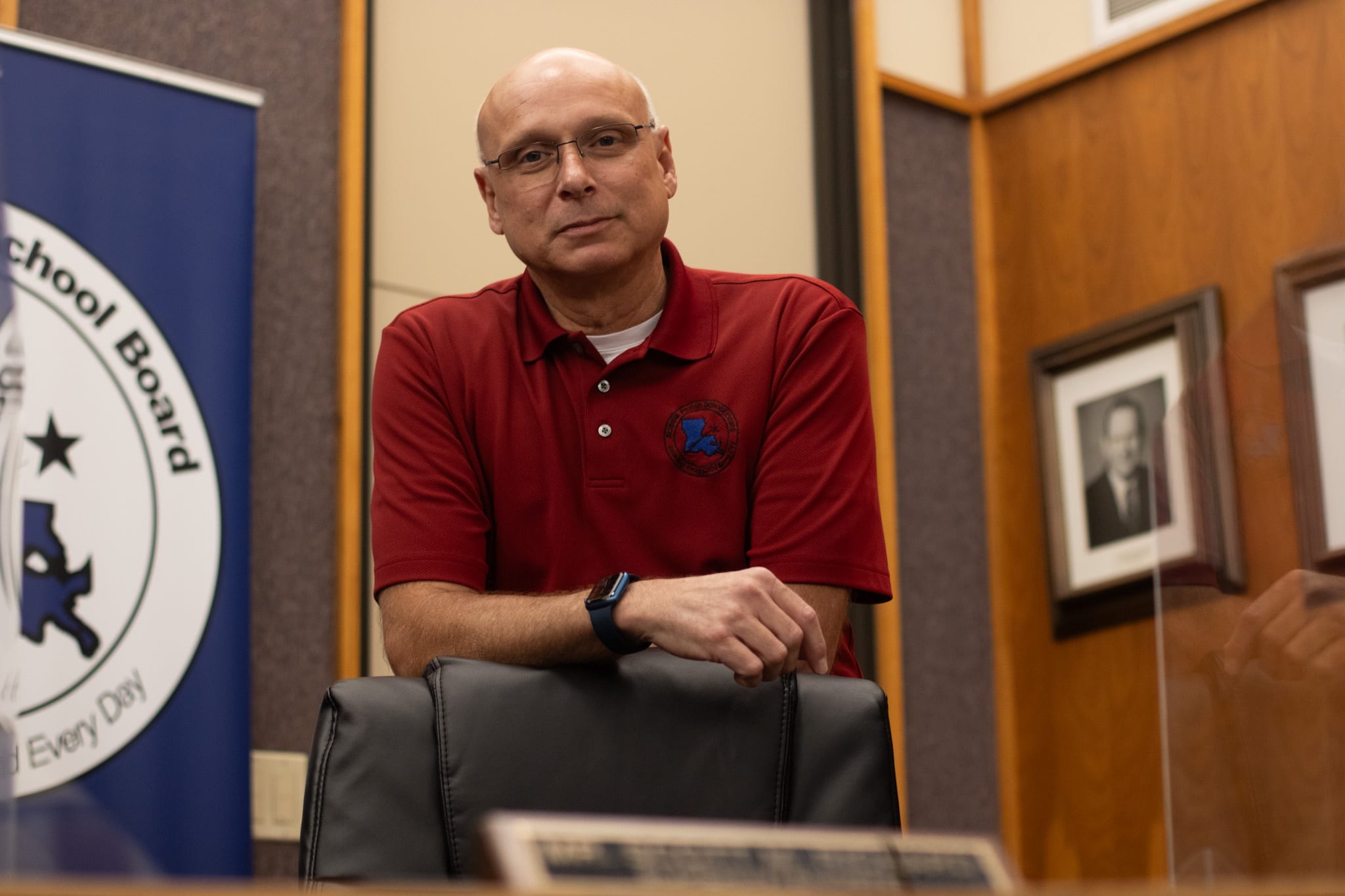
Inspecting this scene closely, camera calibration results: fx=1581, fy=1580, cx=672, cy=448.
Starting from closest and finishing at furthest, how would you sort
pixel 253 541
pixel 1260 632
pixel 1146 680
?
pixel 1260 632 → pixel 253 541 → pixel 1146 680

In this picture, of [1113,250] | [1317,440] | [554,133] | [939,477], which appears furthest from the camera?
[939,477]

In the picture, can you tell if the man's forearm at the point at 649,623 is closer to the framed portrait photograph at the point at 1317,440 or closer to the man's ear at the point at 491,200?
the man's ear at the point at 491,200

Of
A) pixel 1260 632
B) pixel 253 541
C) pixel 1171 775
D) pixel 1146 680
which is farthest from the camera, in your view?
pixel 1146 680

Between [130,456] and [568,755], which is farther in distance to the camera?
[130,456]

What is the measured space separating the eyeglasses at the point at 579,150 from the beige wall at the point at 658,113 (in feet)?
3.31

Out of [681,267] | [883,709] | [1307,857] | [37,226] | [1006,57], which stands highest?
[1006,57]

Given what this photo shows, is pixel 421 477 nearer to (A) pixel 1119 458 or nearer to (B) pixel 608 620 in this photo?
(B) pixel 608 620

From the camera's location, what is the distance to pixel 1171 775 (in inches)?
84.4

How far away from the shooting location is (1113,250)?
3.28 metres

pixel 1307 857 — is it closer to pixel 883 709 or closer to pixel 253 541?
pixel 883 709

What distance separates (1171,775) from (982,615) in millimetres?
1266

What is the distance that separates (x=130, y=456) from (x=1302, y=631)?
161cm

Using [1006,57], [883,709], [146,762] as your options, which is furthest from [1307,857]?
[1006,57]

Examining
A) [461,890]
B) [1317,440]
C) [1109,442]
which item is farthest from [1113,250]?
[461,890]
